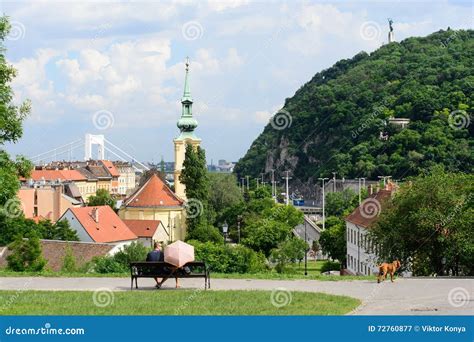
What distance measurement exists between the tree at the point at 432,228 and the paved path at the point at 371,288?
9793 mm

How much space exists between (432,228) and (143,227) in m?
55.5

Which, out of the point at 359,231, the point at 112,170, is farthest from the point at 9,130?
the point at 112,170

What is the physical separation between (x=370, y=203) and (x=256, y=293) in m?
44.7

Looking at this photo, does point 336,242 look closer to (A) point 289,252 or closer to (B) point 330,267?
(B) point 330,267

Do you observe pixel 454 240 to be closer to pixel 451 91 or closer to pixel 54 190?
pixel 54 190

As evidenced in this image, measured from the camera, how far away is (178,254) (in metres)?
17.7

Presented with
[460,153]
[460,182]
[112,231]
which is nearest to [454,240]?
[460,182]

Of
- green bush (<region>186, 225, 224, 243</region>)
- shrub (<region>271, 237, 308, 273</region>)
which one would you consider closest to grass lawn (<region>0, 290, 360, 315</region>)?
shrub (<region>271, 237, 308, 273</region>)

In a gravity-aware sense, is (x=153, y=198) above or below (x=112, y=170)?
below

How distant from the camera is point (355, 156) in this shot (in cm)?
16275

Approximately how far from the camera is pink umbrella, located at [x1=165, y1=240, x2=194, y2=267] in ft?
57.8

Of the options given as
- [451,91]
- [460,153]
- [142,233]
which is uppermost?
[451,91]

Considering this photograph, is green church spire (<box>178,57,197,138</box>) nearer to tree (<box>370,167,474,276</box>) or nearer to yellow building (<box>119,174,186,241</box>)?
yellow building (<box>119,174,186,241</box>)

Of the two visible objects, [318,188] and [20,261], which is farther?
[318,188]
